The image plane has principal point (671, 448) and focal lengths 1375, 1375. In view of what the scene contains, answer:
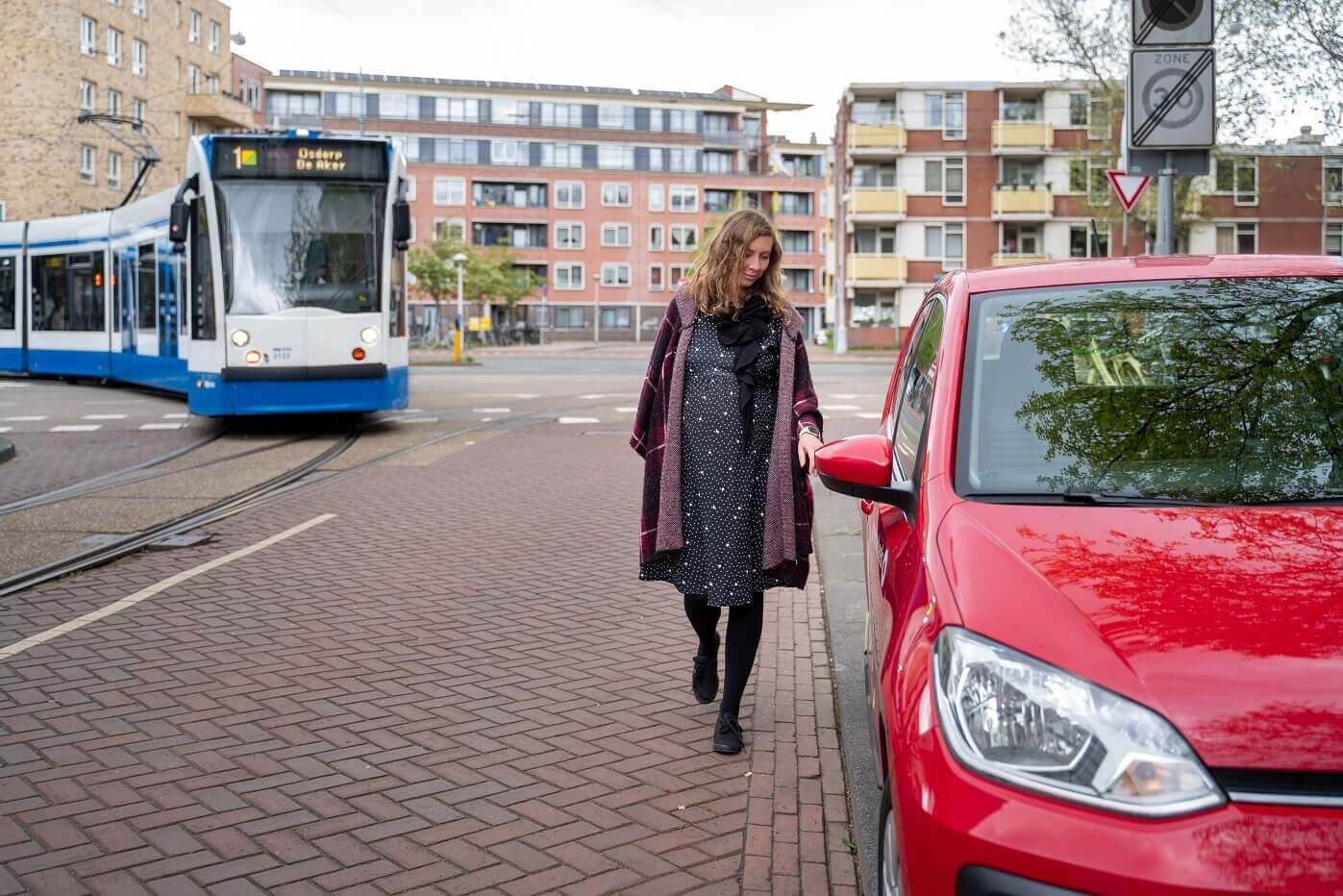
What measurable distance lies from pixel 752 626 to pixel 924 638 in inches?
76.4

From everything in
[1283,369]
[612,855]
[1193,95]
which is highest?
[1193,95]

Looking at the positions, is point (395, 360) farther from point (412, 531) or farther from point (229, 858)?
point (229, 858)

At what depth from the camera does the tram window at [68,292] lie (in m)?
25.2

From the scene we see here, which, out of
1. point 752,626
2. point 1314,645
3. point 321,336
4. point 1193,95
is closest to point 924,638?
point 1314,645

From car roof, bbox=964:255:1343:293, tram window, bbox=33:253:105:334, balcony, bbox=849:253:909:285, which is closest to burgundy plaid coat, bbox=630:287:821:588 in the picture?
car roof, bbox=964:255:1343:293

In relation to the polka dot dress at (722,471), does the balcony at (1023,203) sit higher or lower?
higher

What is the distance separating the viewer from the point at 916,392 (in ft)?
13.0

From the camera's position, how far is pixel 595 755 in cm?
453

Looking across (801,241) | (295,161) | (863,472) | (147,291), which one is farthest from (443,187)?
(863,472)

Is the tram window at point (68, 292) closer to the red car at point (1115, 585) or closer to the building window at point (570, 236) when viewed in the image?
the red car at point (1115, 585)

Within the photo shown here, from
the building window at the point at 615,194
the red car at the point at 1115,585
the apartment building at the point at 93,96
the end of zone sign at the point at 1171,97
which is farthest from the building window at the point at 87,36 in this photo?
the red car at the point at 1115,585

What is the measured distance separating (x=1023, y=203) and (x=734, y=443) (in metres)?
59.9

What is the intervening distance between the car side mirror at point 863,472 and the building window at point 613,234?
279 feet

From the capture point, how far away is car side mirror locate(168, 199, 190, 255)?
48.6 feet
